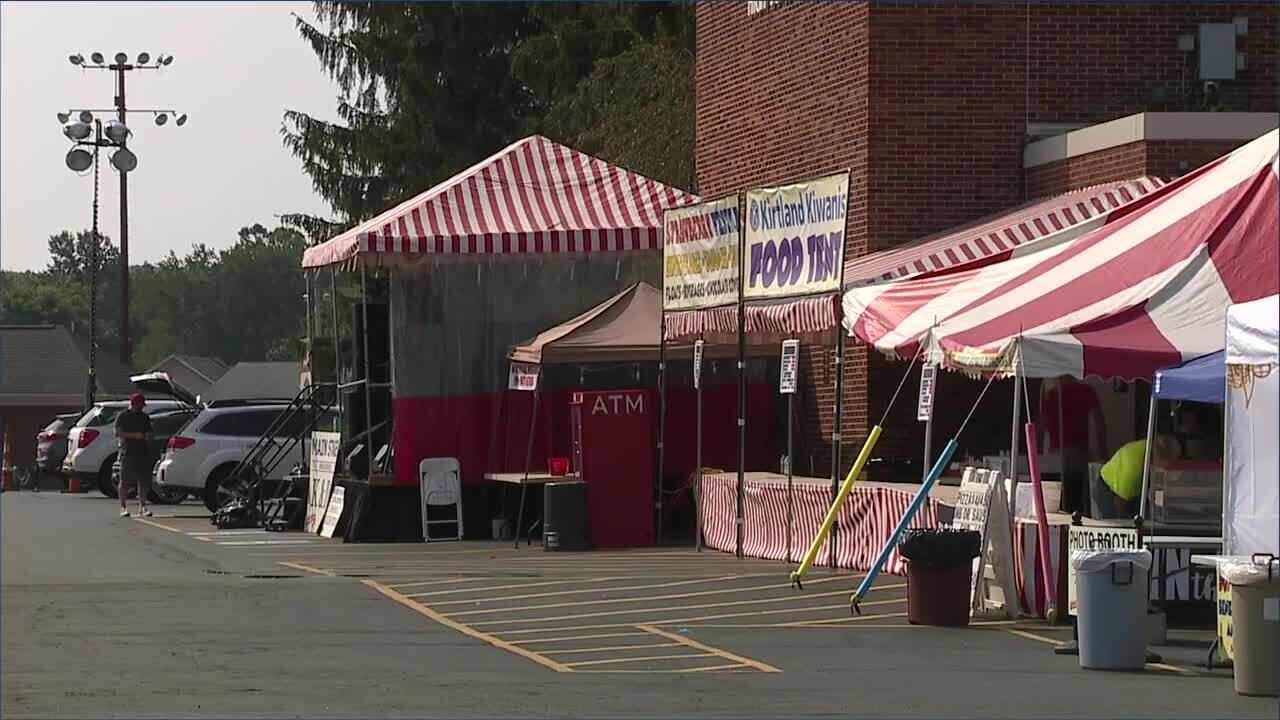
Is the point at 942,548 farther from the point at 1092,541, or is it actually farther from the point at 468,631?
the point at 468,631

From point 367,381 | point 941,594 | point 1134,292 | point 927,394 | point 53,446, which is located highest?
point 1134,292

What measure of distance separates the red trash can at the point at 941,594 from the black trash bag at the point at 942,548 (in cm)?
5

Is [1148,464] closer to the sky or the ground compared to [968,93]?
closer to the ground

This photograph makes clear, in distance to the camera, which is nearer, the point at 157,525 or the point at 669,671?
the point at 669,671

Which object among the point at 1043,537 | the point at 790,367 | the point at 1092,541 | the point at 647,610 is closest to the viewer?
the point at 1092,541

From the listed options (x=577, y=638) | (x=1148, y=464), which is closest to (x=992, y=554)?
(x=1148, y=464)

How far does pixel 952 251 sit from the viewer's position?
Result: 23562mm

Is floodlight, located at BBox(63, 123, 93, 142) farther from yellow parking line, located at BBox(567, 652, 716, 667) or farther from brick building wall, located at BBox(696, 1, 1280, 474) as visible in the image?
yellow parking line, located at BBox(567, 652, 716, 667)

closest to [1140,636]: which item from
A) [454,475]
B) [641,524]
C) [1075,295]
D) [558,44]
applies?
[1075,295]

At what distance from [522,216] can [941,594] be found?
1274cm

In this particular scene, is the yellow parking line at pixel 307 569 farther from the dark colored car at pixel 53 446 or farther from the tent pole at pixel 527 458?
the dark colored car at pixel 53 446

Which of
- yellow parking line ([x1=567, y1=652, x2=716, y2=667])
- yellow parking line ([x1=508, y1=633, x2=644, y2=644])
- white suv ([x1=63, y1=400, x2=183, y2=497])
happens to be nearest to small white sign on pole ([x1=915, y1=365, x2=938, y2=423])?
yellow parking line ([x1=508, y1=633, x2=644, y2=644])

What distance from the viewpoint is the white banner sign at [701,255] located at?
23172 millimetres

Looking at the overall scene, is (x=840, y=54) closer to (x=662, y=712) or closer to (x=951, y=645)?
(x=951, y=645)
